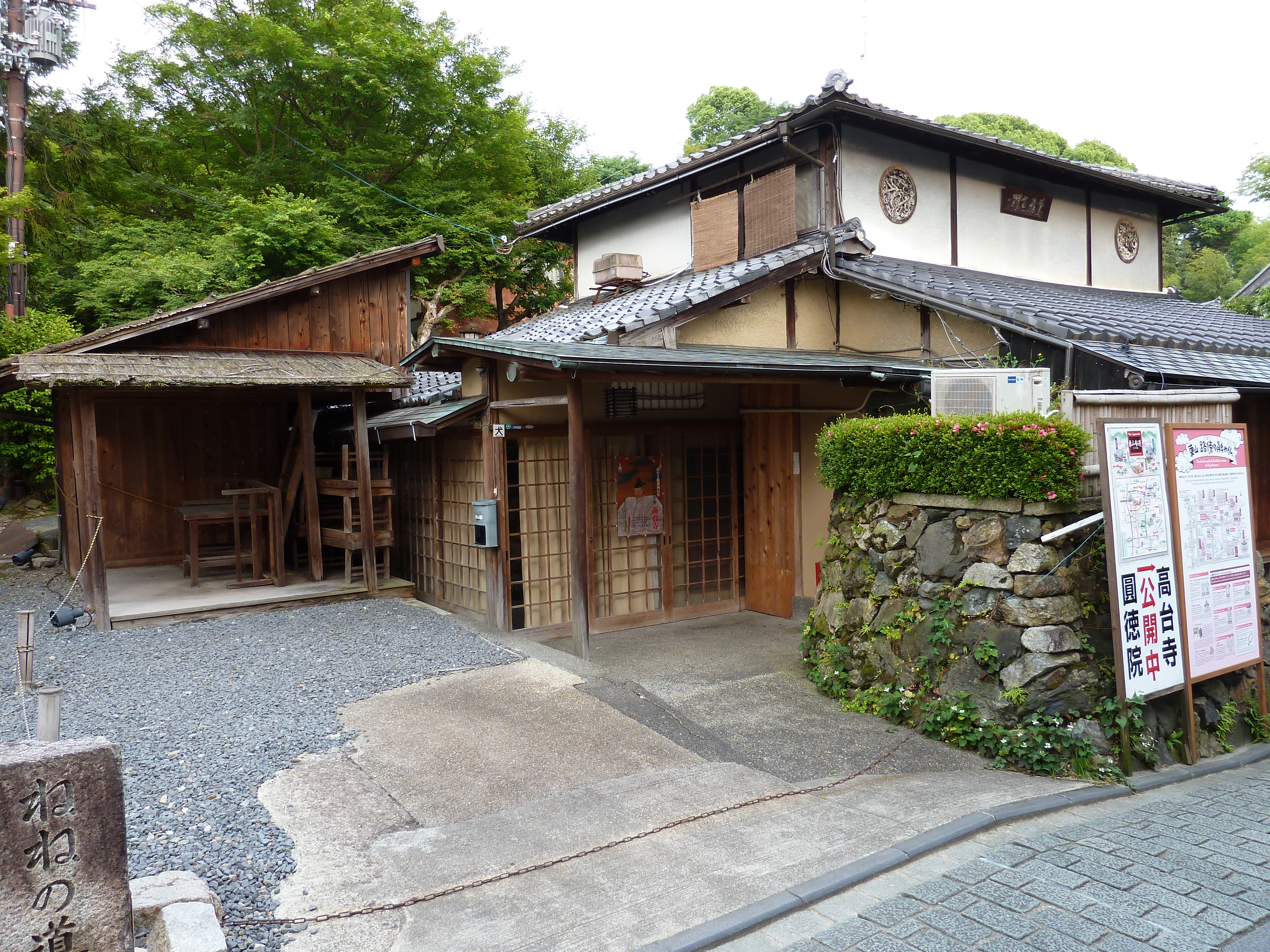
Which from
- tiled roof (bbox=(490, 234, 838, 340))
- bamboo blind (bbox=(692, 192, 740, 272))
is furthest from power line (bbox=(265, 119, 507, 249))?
bamboo blind (bbox=(692, 192, 740, 272))

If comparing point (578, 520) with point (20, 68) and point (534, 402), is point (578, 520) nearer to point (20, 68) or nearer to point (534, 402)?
point (534, 402)

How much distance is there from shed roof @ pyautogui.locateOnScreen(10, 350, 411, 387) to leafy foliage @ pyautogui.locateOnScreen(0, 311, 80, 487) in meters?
5.13

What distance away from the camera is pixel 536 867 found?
4.31 metres

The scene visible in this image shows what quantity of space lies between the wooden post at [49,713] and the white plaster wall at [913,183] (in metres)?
9.62

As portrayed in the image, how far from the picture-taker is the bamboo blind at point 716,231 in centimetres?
1153

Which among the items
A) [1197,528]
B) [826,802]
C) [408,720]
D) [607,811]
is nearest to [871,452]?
[1197,528]

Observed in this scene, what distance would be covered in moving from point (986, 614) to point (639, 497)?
4968 mm

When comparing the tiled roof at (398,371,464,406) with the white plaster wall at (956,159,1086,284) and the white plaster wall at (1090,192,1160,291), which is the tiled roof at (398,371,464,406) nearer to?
the white plaster wall at (956,159,1086,284)

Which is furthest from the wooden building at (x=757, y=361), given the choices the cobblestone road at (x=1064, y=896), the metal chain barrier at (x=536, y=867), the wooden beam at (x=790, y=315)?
the cobblestone road at (x=1064, y=896)

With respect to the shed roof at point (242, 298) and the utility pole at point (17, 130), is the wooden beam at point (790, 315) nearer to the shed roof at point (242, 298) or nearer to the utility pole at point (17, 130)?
the shed roof at point (242, 298)

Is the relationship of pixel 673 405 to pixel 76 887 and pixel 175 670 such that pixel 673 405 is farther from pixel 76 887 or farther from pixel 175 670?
pixel 76 887

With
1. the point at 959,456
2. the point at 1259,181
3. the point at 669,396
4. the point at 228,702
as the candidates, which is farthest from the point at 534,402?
the point at 1259,181

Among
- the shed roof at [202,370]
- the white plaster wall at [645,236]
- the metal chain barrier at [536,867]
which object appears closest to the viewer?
the metal chain barrier at [536,867]

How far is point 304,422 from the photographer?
11180 mm
